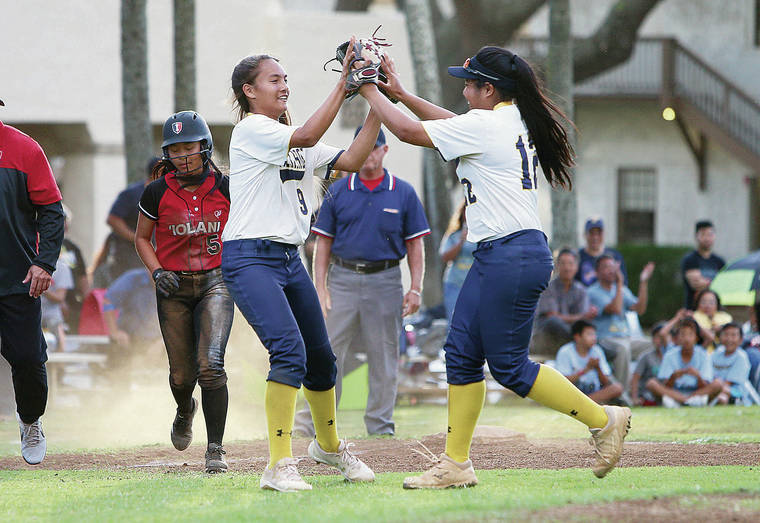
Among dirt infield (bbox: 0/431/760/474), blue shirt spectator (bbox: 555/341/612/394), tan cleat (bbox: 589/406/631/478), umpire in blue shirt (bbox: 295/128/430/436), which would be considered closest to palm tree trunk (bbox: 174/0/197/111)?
blue shirt spectator (bbox: 555/341/612/394)

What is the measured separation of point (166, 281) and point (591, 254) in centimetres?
830

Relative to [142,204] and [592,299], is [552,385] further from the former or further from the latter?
[592,299]

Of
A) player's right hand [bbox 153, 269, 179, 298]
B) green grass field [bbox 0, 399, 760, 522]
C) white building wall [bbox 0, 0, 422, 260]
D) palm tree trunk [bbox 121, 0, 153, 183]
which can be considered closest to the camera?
green grass field [bbox 0, 399, 760, 522]

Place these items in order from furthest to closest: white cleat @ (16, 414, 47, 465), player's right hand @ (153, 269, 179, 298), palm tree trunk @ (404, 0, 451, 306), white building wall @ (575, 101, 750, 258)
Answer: white building wall @ (575, 101, 750, 258), palm tree trunk @ (404, 0, 451, 306), white cleat @ (16, 414, 47, 465), player's right hand @ (153, 269, 179, 298)

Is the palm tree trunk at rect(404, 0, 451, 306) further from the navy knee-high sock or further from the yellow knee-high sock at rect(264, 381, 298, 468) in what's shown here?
the yellow knee-high sock at rect(264, 381, 298, 468)

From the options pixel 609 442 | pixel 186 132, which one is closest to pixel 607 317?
pixel 186 132

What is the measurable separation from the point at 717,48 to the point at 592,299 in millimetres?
16621

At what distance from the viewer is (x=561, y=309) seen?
535 inches

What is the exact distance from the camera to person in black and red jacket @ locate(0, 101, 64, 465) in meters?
7.16

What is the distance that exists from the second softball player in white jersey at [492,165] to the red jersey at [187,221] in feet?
5.86

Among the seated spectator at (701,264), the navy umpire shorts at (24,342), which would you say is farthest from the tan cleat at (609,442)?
the seated spectator at (701,264)

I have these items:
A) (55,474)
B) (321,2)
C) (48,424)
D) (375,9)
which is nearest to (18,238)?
(55,474)

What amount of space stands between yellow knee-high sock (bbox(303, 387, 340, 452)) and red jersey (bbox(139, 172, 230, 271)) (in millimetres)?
1269

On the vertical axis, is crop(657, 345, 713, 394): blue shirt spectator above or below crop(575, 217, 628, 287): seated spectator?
below
